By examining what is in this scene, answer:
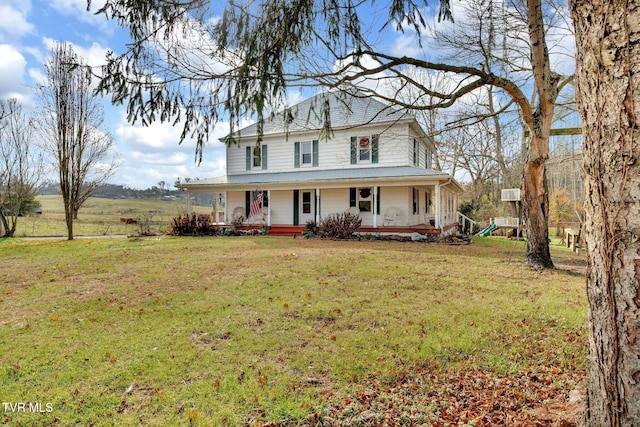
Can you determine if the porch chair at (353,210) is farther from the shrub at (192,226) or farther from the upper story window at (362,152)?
the shrub at (192,226)

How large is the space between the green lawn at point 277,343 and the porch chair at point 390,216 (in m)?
8.72

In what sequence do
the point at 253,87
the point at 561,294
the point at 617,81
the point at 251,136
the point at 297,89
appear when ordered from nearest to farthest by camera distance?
the point at 617,81
the point at 253,87
the point at 297,89
the point at 561,294
the point at 251,136

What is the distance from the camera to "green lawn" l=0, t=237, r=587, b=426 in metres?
3.18

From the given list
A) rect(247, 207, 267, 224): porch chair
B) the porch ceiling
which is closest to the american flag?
rect(247, 207, 267, 224): porch chair

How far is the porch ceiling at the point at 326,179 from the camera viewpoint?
1530 cm

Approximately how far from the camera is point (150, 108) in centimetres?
462

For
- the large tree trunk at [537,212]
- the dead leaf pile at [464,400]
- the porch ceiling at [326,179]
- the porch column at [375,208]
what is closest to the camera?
the dead leaf pile at [464,400]

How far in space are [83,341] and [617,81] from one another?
18.9 feet

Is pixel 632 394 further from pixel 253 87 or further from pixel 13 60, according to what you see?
pixel 13 60

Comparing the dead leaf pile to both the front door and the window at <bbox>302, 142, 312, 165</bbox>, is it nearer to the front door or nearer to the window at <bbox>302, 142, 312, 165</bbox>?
the front door

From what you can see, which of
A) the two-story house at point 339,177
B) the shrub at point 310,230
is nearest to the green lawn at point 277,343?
the shrub at point 310,230

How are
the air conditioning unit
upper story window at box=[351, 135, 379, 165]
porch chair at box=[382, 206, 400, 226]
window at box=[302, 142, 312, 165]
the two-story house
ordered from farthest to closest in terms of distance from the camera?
the air conditioning unit, window at box=[302, 142, 312, 165], upper story window at box=[351, 135, 379, 165], porch chair at box=[382, 206, 400, 226], the two-story house

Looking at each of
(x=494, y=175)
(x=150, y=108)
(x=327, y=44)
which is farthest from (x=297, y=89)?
(x=494, y=175)

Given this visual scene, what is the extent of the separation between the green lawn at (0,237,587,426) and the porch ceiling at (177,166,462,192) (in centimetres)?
777
